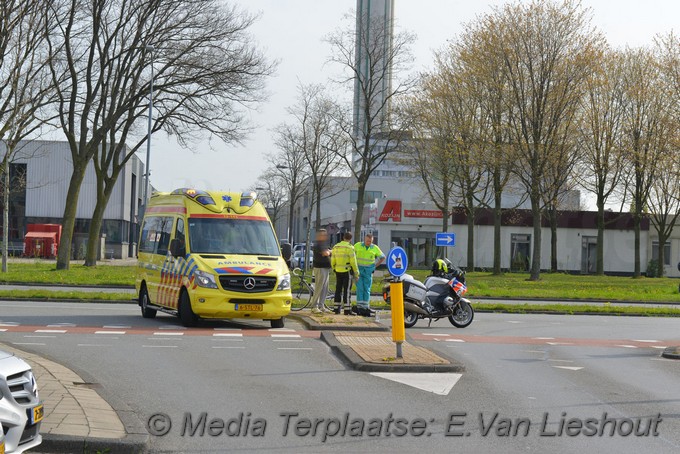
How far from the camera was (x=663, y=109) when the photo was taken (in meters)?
54.1

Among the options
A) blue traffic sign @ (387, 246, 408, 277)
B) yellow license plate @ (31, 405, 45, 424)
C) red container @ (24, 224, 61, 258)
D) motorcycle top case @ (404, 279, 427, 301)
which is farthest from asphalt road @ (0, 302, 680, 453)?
red container @ (24, 224, 61, 258)

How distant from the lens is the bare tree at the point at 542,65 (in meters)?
46.1

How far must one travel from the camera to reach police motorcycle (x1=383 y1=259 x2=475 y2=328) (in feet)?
64.6

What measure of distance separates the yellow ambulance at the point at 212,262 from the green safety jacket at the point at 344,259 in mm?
1735

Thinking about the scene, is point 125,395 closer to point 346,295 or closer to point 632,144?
point 346,295

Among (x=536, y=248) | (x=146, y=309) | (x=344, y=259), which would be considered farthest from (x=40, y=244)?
(x=344, y=259)

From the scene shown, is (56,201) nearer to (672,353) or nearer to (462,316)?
(462,316)

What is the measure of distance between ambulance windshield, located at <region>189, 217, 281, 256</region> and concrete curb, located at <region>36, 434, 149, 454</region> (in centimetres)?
1131

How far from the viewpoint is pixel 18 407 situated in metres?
6.30

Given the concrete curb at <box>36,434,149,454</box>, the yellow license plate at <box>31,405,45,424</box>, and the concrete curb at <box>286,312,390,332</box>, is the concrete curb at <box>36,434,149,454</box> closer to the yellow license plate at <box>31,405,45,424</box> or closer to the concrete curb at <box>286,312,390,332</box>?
the yellow license plate at <box>31,405,45,424</box>

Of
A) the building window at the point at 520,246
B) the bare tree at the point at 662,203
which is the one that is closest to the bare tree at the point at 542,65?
the bare tree at the point at 662,203

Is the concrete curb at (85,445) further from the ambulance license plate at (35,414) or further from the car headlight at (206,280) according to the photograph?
the car headlight at (206,280)

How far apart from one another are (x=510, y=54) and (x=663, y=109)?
1247cm

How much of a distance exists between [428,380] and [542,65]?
36552 mm
